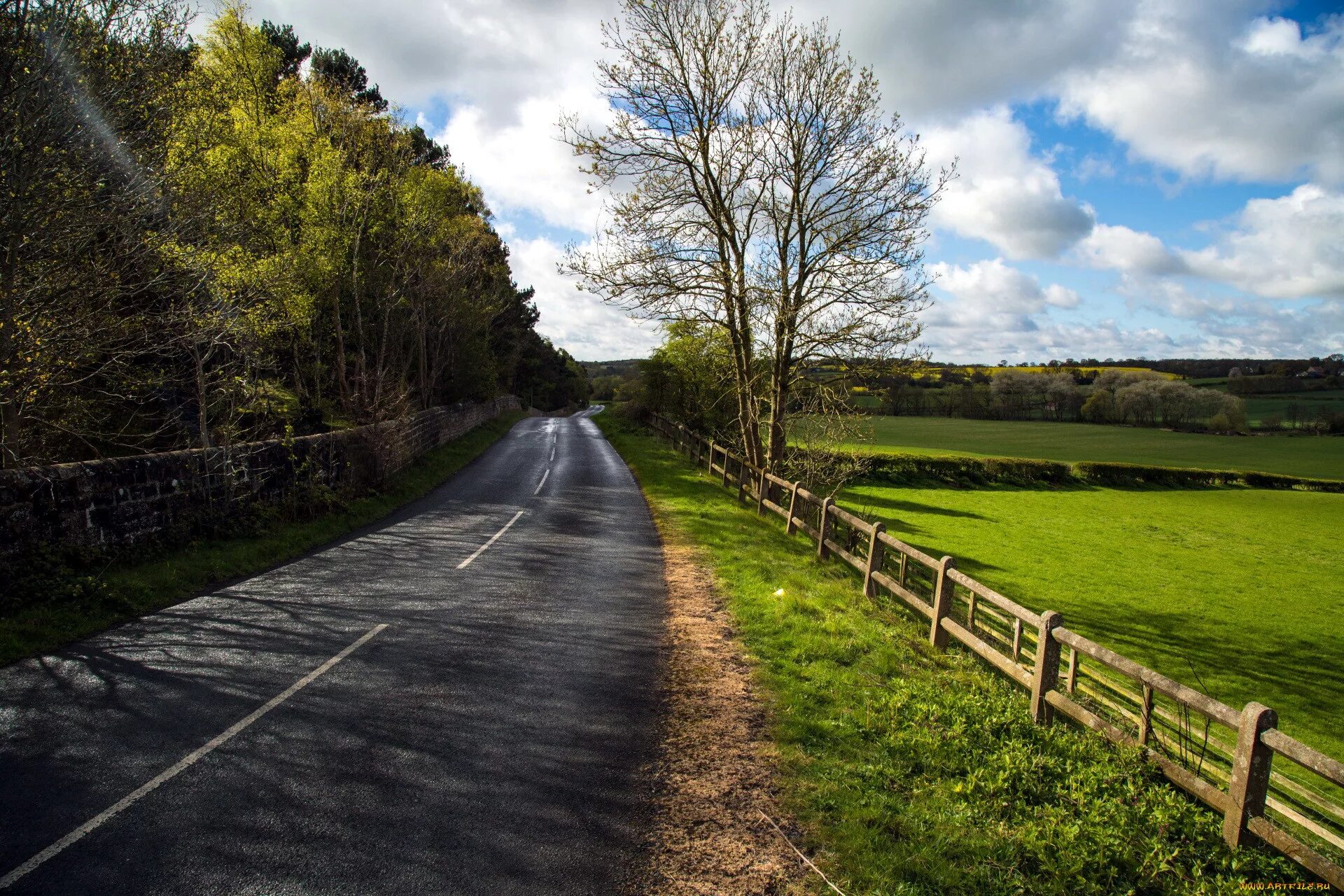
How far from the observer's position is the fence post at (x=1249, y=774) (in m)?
4.57

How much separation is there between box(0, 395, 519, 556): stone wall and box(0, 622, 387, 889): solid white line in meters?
4.78

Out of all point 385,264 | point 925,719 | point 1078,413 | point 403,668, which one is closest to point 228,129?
point 385,264

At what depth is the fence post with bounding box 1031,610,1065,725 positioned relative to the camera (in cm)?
666

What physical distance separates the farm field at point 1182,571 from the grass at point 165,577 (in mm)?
12343

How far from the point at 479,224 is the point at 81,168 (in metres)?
25.6

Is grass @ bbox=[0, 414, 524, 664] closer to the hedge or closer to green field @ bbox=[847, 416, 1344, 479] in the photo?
the hedge

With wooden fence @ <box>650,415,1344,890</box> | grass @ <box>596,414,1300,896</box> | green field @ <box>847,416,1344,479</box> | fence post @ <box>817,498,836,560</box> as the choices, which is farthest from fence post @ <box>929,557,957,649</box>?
green field @ <box>847,416,1344,479</box>

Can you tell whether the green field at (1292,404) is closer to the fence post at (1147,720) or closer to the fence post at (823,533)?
the fence post at (823,533)

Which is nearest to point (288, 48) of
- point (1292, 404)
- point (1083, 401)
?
point (1083, 401)

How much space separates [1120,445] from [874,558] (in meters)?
73.8

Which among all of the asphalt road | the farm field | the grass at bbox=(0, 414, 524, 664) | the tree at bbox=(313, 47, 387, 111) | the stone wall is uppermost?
the tree at bbox=(313, 47, 387, 111)

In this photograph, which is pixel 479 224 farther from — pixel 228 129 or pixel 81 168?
pixel 81 168

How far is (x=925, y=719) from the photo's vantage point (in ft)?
20.5

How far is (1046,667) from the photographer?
6742 millimetres
